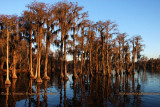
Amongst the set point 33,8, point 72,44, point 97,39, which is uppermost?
point 33,8

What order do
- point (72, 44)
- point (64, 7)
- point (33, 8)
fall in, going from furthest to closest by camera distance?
point (72, 44) < point (64, 7) < point (33, 8)

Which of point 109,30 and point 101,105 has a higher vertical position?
point 109,30

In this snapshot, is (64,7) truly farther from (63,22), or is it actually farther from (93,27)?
(93,27)

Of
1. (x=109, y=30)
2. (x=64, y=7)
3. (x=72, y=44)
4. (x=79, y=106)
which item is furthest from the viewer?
(x=109, y=30)

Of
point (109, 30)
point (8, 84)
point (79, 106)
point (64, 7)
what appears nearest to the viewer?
point (79, 106)

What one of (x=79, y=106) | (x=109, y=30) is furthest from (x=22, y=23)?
(x=79, y=106)

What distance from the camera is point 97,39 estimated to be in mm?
50031

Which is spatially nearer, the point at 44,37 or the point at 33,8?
the point at 33,8

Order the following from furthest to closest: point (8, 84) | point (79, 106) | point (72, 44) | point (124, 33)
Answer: point (124, 33)
point (72, 44)
point (8, 84)
point (79, 106)

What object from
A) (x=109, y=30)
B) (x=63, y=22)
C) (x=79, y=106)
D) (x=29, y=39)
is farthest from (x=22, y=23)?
(x=79, y=106)

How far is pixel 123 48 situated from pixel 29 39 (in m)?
32.9

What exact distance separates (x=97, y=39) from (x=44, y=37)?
929 inches

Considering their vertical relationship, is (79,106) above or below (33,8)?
below

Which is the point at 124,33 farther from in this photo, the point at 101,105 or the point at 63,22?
the point at 101,105
